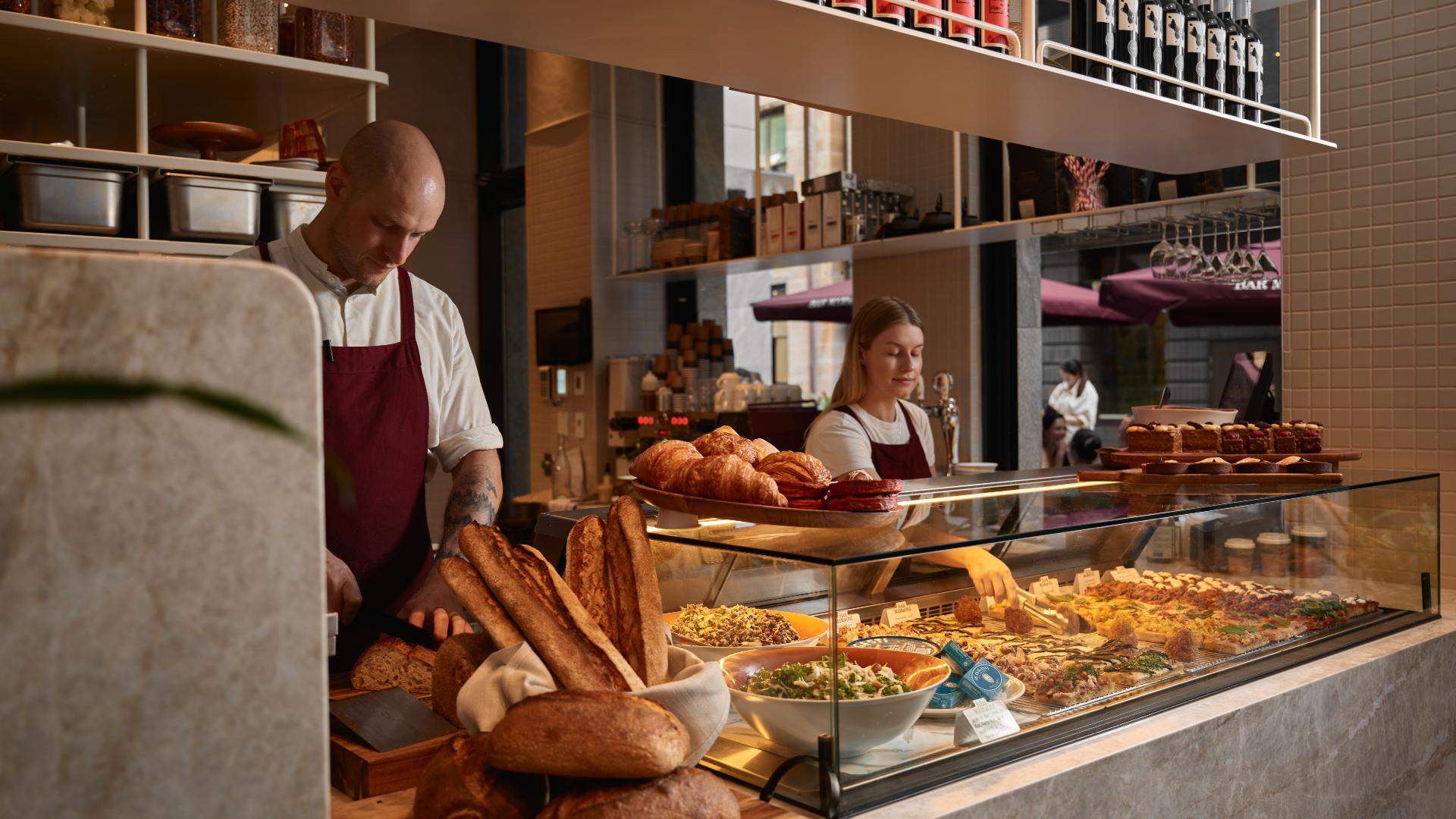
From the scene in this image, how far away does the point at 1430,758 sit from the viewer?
2.23 meters

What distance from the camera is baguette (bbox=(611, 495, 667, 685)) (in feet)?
3.53

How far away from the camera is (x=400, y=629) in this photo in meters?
1.39

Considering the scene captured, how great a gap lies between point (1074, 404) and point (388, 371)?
8324 mm

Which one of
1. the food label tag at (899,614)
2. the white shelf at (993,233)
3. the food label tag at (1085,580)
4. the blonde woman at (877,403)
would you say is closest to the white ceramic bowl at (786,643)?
the food label tag at (899,614)

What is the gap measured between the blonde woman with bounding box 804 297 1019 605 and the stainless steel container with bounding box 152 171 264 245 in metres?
1.71

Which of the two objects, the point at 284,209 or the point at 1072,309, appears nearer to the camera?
the point at 284,209

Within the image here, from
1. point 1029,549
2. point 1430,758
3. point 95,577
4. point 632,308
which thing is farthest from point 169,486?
point 632,308

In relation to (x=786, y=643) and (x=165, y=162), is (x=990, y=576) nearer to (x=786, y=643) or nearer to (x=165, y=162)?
(x=786, y=643)

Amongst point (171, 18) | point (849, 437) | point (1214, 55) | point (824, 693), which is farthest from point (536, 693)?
point (171, 18)

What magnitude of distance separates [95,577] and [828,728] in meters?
0.80

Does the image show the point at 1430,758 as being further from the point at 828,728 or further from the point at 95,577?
the point at 95,577

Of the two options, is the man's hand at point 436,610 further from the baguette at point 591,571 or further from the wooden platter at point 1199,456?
the wooden platter at point 1199,456

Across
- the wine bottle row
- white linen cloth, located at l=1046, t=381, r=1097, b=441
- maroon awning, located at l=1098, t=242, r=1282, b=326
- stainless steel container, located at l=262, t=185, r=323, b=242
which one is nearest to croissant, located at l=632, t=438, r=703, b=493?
the wine bottle row

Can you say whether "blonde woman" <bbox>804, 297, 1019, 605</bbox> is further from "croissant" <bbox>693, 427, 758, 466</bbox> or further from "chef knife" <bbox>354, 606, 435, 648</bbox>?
"chef knife" <bbox>354, 606, 435, 648</bbox>
